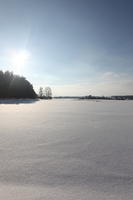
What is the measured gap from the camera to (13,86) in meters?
41.6

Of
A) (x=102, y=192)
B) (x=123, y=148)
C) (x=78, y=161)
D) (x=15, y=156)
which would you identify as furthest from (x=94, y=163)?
(x=15, y=156)

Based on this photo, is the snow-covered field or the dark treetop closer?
the snow-covered field

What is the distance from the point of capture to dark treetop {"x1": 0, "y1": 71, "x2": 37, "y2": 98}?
3888cm

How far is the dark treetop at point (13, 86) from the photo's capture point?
38.9 metres

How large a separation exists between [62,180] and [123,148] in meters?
1.51

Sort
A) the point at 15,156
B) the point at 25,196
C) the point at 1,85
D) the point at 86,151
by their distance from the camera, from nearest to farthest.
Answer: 1. the point at 25,196
2. the point at 15,156
3. the point at 86,151
4. the point at 1,85

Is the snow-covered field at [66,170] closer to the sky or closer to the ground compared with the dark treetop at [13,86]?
closer to the ground

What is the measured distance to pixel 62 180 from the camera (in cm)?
175

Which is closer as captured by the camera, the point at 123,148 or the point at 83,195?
the point at 83,195

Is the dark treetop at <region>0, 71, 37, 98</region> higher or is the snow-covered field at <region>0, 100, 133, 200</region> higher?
the dark treetop at <region>0, 71, 37, 98</region>

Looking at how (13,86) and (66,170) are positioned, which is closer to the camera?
(66,170)

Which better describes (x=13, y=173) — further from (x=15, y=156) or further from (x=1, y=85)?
(x=1, y=85)

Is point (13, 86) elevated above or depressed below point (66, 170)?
above

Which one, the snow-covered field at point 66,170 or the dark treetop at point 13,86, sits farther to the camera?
the dark treetop at point 13,86
